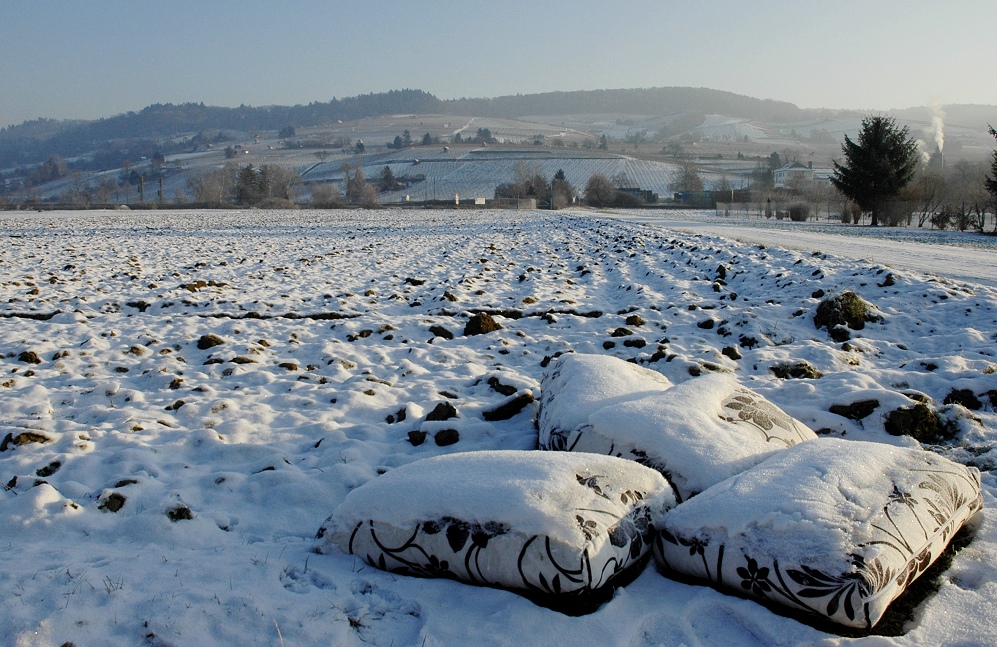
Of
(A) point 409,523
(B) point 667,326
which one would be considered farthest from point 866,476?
(B) point 667,326

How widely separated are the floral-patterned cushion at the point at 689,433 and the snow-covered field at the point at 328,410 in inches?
30.6

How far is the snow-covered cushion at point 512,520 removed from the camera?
2994mm

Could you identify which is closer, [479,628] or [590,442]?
[479,628]

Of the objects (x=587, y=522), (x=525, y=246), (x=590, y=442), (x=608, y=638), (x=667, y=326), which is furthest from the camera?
(x=525, y=246)

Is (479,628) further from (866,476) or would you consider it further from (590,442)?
(866,476)

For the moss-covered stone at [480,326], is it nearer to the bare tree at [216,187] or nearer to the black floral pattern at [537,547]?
the black floral pattern at [537,547]

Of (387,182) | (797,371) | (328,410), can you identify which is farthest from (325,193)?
(797,371)

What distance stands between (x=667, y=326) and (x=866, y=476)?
6236 millimetres

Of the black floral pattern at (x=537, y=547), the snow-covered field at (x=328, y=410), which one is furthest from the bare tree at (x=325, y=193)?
the black floral pattern at (x=537, y=547)

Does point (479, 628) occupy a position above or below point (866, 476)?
below

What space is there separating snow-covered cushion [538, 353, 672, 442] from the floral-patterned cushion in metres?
0.04

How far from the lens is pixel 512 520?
10.1ft

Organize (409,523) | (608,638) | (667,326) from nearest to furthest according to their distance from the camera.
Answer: (608,638) < (409,523) < (667,326)

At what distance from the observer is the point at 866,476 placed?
3.31m
